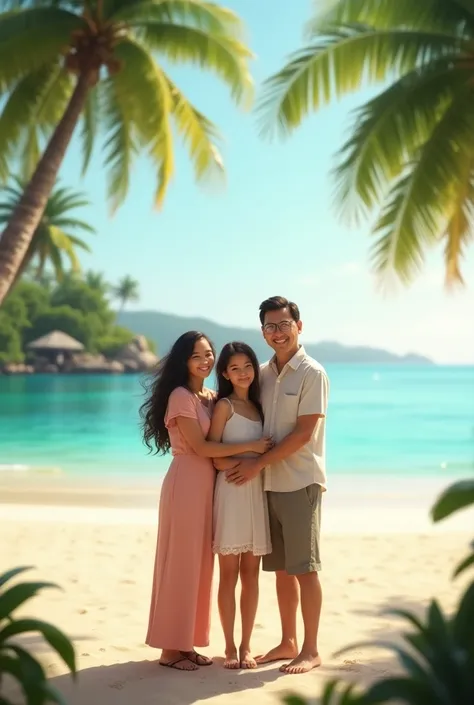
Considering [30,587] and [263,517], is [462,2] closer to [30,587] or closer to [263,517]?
[263,517]

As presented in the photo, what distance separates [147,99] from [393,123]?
11.7ft

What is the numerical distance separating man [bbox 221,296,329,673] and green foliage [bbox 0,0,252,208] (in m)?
6.88

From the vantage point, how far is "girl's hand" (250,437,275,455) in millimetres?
4953

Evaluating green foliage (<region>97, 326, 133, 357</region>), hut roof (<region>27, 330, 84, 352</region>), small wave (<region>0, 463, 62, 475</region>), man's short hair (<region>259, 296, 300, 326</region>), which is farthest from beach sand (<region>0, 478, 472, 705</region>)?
green foliage (<region>97, 326, 133, 357</region>)

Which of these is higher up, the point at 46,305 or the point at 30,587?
the point at 46,305

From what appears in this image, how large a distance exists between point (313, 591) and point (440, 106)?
7001 millimetres

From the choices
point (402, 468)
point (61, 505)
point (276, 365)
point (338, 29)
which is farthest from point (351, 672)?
point (402, 468)

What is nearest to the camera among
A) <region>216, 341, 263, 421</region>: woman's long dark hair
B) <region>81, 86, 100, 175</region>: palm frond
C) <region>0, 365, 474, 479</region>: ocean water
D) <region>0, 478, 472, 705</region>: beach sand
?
<region>0, 478, 472, 705</region>: beach sand

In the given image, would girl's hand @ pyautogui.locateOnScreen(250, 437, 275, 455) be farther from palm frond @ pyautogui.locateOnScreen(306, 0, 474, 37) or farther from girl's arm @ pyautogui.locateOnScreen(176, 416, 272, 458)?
palm frond @ pyautogui.locateOnScreen(306, 0, 474, 37)

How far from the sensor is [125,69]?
11086 millimetres

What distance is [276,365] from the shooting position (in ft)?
17.5

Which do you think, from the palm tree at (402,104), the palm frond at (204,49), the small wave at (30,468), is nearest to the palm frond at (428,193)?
the palm tree at (402,104)

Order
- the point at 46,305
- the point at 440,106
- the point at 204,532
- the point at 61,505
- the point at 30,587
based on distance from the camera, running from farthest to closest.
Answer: the point at 46,305 < the point at 61,505 < the point at 440,106 < the point at 204,532 < the point at 30,587

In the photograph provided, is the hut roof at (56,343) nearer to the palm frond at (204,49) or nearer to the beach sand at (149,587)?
the beach sand at (149,587)
